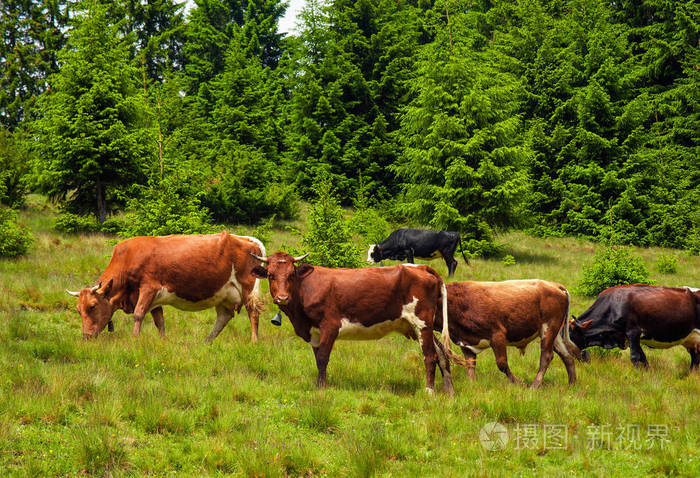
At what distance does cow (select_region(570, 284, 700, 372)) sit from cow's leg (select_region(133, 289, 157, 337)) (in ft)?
27.8

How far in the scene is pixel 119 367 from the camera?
26.9 feet

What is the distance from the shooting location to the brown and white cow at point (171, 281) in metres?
10.0

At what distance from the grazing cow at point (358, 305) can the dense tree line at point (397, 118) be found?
10.1 meters

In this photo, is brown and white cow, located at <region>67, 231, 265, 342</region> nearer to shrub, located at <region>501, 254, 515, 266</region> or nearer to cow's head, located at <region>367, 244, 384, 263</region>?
cow's head, located at <region>367, 244, 384, 263</region>

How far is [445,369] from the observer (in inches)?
326

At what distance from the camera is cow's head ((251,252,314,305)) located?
26.2ft

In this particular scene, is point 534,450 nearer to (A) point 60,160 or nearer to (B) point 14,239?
(B) point 14,239

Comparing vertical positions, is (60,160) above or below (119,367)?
above

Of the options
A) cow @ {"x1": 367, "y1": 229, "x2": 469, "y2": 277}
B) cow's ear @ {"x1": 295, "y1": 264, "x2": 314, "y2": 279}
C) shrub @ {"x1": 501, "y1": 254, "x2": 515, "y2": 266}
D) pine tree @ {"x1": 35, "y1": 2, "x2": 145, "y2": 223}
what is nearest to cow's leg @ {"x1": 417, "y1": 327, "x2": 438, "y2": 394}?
cow's ear @ {"x1": 295, "y1": 264, "x2": 314, "y2": 279}

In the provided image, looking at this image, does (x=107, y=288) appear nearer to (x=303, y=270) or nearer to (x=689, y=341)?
(x=303, y=270)

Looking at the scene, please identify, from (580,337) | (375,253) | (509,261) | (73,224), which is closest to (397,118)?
(509,261)

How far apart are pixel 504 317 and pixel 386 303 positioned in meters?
2.12

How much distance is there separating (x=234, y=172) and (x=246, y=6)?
103 ft

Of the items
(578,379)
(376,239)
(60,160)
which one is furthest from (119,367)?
(376,239)
